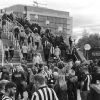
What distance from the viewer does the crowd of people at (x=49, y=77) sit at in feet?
17.9

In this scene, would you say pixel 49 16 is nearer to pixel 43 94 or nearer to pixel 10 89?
pixel 10 89

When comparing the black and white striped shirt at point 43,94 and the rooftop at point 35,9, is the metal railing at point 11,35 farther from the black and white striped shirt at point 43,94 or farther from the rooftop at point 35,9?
the rooftop at point 35,9

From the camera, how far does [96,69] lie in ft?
30.2

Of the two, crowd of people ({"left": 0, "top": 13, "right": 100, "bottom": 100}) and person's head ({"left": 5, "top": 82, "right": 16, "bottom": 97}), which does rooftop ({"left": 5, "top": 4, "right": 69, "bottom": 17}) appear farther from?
person's head ({"left": 5, "top": 82, "right": 16, "bottom": 97})

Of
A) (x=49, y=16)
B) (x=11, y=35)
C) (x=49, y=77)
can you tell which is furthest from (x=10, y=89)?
(x=49, y=16)

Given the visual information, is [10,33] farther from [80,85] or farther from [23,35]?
[80,85]

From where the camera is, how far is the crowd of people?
5469mm

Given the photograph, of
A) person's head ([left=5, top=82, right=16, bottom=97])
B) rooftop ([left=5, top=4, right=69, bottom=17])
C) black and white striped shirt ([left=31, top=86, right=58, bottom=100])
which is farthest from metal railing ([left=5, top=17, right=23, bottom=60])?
rooftop ([left=5, top=4, right=69, bottom=17])

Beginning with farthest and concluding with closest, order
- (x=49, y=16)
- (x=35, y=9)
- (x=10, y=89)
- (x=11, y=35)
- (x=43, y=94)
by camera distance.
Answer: (x=49, y=16) → (x=35, y=9) → (x=11, y=35) → (x=10, y=89) → (x=43, y=94)

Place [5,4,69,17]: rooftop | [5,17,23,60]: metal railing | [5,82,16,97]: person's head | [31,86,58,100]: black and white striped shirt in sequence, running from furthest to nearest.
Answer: [5,4,69,17]: rooftop < [5,17,23,60]: metal railing < [5,82,16,97]: person's head < [31,86,58,100]: black and white striped shirt

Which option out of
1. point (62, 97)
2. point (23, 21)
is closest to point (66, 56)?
point (23, 21)

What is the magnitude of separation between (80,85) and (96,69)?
809mm

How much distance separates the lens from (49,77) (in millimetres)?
11141

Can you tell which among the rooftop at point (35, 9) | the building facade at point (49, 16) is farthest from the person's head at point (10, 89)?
the rooftop at point (35, 9)
